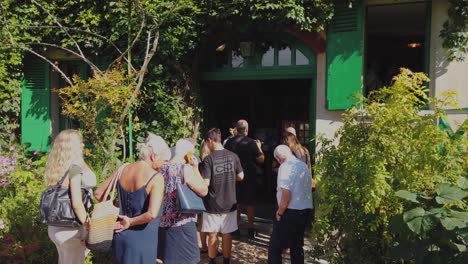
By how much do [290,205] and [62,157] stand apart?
2229mm

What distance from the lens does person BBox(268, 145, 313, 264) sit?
4.03m

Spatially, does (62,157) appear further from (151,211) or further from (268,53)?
(268,53)

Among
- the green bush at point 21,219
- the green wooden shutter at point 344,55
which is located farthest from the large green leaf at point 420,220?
the green bush at point 21,219

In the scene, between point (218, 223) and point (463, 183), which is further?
point (218, 223)

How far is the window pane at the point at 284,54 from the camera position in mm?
6759

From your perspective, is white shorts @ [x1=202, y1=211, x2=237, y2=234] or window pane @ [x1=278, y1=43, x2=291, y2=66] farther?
window pane @ [x1=278, y1=43, x2=291, y2=66]

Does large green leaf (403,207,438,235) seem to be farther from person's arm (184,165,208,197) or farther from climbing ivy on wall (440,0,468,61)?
climbing ivy on wall (440,0,468,61)

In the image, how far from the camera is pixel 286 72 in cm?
666

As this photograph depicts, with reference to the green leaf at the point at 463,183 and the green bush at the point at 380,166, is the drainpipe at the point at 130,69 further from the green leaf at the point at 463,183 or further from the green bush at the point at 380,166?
the green leaf at the point at 463,183

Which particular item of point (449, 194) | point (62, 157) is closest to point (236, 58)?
point (62, 157)

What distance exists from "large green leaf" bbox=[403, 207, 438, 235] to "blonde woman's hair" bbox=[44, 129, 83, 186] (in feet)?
8.97

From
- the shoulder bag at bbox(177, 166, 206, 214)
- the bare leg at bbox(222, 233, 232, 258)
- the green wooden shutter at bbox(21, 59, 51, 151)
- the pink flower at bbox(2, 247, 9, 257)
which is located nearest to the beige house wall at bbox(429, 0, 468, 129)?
the bare leg at bbox(222, 233, 232, 258)

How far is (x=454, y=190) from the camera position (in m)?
2.85

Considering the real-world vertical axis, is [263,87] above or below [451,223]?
above
